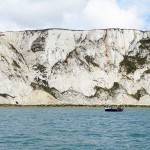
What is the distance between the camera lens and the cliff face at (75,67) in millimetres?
134750

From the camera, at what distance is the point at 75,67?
139 meters

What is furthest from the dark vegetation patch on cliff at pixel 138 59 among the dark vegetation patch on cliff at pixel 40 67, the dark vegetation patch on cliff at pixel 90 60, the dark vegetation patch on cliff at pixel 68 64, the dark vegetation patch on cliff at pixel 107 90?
the dark vegetation patch on cliff at pixel 40 67

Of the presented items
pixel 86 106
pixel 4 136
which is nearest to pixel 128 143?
pixel 4 136

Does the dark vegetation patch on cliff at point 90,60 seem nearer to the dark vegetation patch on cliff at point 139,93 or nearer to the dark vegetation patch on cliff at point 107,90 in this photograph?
the dark vegetation patch on cliff at point 107,90

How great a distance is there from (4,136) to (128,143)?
10.5 metres

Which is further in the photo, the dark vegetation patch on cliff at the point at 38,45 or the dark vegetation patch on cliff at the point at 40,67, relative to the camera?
the dark vegetation patch on cliff at the point at 38,45

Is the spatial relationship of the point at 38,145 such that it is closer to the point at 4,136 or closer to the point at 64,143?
the point at 64,143

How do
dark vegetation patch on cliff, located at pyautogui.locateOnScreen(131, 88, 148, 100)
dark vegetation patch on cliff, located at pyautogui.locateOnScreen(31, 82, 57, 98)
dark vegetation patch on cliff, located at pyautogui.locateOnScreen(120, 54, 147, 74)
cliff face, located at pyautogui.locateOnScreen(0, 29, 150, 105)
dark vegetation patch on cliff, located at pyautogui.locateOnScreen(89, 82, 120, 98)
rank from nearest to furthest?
cliff face, located at pyautogui.locateOnScreen(0, 29, 150, 105) < dark vegetation patch on cliff, located at pyautogui.locateOnScreen(31, 82, 57, 98) < dark vegetation patch on cliff, located at pyautogui.locateOnScreen(89, 82, 120, 98) < dark vegetation patch on cliff, located at pyautogui.locateOnScreen(131, 88, 148, 100) < dark vegetation patch on cliff, located at pyautogui.locateOnScreen(120, 54, 147, 74)

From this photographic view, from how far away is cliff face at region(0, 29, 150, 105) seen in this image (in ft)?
442

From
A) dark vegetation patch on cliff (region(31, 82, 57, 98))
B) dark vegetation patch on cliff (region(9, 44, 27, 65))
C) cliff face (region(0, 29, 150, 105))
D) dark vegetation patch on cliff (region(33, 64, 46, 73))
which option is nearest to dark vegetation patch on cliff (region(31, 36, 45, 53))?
cliff face (region(0, 29, 150, 105))

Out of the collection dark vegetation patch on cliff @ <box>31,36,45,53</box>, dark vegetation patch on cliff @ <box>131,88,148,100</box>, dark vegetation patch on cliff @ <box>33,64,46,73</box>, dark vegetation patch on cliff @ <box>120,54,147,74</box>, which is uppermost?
dark vegetation patch on cliff @ <box>31,36,45,53</box>

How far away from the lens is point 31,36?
144625 mm

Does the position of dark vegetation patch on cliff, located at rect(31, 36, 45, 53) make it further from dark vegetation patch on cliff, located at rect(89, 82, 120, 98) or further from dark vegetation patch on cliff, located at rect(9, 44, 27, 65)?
dark vegetation patch on cliff, located at rect(89, 82, 120, 98)

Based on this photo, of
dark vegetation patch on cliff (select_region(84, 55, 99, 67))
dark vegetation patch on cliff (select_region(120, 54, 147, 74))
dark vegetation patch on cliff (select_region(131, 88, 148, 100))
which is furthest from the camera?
dark vegetation patch on cliff (select_region(120, 54, 147, 74))
